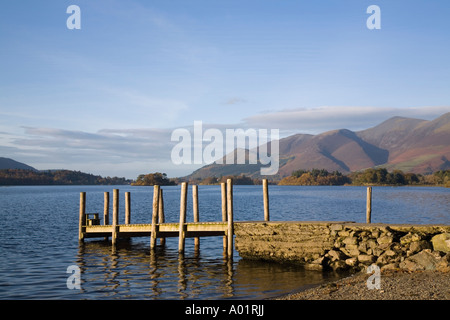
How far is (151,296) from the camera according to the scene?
16.5m

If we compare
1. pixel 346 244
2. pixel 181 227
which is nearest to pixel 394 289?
pixel 346 244

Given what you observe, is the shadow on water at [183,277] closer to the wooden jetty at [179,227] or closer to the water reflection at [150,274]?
the water reflection at [150,274]

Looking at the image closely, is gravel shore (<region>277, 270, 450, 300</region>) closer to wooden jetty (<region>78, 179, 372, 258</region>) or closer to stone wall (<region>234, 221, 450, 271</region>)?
stone wall (<region>234, 221, 450, 271</region>)

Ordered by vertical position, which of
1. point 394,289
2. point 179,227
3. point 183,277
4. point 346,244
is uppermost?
point 179,227

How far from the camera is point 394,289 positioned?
13.4m

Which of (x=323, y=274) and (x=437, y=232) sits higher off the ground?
(x=437, y=232)

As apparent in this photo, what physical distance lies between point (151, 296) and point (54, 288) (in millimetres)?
4202

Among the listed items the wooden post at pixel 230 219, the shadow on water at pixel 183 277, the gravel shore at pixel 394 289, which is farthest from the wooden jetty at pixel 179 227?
the gravel shore at pixel 394 289

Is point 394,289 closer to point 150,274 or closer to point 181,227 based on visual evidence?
point 150,274

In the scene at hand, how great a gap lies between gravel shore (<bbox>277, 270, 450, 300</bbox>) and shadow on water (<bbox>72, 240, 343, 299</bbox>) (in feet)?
7.97

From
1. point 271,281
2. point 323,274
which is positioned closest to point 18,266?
point 271,281

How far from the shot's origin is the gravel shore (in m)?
12.5

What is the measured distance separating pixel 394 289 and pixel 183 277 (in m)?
9.47
